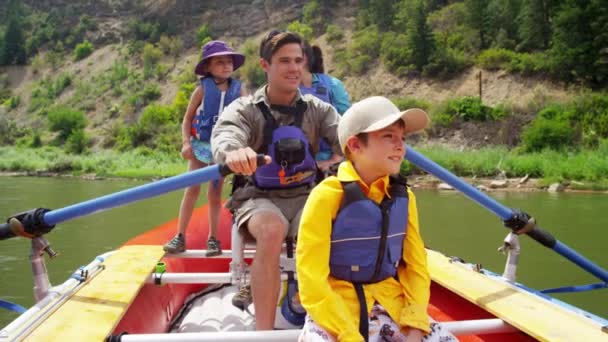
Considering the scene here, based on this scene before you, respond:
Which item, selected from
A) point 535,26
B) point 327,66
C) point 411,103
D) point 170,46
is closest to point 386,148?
point 411,103

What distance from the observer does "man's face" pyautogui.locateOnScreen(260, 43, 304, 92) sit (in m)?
2.11

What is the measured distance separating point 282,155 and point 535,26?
22371mm

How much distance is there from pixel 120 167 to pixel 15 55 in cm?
2838

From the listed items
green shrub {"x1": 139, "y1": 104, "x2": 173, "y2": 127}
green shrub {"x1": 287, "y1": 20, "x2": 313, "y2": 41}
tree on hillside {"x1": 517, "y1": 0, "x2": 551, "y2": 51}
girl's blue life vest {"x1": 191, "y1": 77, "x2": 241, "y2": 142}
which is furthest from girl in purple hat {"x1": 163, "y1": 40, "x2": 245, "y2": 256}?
green shrub {"x1": 287, "y1": 20, "x2": 313, "y2": 41}

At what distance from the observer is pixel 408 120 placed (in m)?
1.50

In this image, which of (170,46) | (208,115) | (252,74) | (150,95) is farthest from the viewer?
(170,46)

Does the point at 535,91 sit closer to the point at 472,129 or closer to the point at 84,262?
the point at 472,129

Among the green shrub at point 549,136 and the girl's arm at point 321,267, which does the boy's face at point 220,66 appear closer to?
the girl's arm at point 321,267

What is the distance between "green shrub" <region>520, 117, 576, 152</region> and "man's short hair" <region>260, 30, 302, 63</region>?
14.0 metres

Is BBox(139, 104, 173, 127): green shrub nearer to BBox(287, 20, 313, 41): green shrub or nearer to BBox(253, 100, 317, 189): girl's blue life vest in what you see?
BBox(287, 20, 313, 41): green shrub

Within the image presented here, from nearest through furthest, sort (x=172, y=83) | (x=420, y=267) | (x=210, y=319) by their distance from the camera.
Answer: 1. (x=420, y=267)
2. (x=210, y=319)
3. (x=172, y=83)

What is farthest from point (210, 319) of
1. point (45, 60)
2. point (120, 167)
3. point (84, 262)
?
point (45, 60)

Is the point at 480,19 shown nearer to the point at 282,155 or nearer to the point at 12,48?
the point at 282,155

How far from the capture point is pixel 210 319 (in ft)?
8.61
